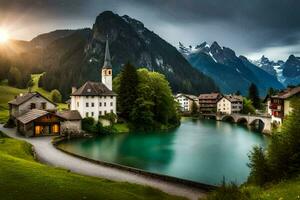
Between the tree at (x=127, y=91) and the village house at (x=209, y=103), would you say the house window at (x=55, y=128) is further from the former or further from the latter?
the village house at (x=209, y=103)

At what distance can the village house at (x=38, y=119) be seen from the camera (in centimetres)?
6059

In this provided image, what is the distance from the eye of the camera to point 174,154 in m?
51.2

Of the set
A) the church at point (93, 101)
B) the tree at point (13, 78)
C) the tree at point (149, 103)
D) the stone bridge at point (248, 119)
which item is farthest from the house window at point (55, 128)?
the tree at point (13, 78)

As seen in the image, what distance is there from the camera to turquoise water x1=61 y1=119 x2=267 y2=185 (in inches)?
1563

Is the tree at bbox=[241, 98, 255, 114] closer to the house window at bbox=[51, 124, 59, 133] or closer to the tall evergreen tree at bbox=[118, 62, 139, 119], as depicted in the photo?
the tall evergreen tree at bbox=[118, 62, 139, 119]

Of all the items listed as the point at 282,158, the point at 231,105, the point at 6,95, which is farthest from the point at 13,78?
the point at 282,158

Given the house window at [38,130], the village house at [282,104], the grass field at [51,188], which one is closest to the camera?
the grass field at [51,188]

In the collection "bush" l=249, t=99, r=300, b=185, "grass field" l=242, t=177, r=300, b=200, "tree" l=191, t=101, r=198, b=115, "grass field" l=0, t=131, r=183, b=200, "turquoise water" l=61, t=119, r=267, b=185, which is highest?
"tree" l=191, t=101, r=198, b=115

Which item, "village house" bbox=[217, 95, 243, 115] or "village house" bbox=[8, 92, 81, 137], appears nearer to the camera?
"village house" bbox=[8, 92, 81, 137]

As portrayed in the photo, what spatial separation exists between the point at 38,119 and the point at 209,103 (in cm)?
10702

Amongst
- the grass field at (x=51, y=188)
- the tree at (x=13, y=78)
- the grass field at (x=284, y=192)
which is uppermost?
the tree at (x=13, y=78)

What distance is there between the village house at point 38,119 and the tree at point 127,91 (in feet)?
50.5

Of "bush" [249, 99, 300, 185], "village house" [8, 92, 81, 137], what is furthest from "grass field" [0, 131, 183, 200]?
"village house" [8, 92, 81, 137]

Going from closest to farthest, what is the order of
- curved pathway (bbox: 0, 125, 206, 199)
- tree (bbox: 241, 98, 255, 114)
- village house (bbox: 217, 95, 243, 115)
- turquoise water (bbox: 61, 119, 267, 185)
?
1. curved pathway (bbox: 0, 125, 206, 199)
2. turquoise water (bbox: 61, 119, 267, 185)
3. tree (bbox: 241, 98, 255, 114)
4. village house (bbox: 217, 95, 243, 115)
